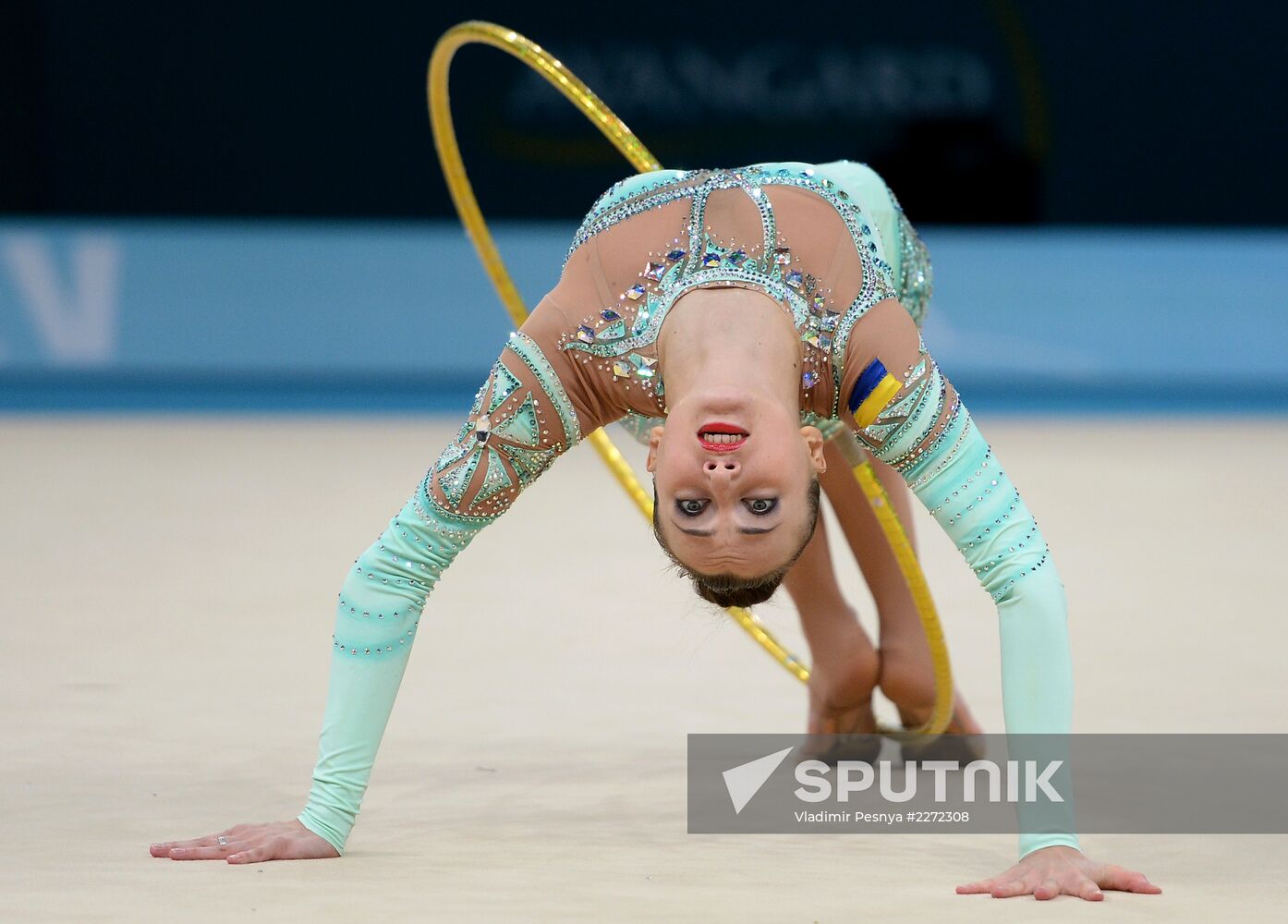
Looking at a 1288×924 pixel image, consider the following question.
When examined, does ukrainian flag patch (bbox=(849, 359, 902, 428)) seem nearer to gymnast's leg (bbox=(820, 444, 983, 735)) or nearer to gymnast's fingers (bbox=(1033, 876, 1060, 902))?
gymnast's fingers (bbox=(1033, 876, 1060, 902))

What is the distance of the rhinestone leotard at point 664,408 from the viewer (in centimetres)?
182

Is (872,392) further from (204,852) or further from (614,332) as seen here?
(204,852)

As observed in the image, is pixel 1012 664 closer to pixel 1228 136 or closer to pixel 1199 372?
pixel 1199 372

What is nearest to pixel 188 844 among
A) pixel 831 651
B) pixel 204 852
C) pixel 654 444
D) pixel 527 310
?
pixel 204 852

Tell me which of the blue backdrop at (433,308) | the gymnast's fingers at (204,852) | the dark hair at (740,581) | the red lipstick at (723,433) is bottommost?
the gymnast's fingers at (204,852)

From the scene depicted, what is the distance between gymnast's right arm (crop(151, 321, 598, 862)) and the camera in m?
1.91

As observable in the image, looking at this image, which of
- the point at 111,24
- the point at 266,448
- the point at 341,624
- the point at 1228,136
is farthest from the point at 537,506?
the point at 1228,136

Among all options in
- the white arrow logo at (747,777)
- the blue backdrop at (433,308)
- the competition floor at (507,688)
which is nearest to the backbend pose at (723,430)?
the competition floor at (507,688)

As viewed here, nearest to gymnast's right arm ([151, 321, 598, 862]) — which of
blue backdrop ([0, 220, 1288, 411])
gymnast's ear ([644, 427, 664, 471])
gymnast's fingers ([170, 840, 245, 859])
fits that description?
gymnast's fingers ([170, 840, 245, 859])

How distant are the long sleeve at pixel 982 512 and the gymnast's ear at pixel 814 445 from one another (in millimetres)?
88

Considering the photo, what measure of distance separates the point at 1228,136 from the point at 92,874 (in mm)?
6595

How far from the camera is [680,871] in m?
1.89

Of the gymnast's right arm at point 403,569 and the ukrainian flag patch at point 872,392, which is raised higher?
the ukrainian flag patch at point 872,392

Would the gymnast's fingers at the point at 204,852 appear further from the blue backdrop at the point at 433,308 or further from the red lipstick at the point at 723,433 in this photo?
the blue backdrop at the point at 433,308
